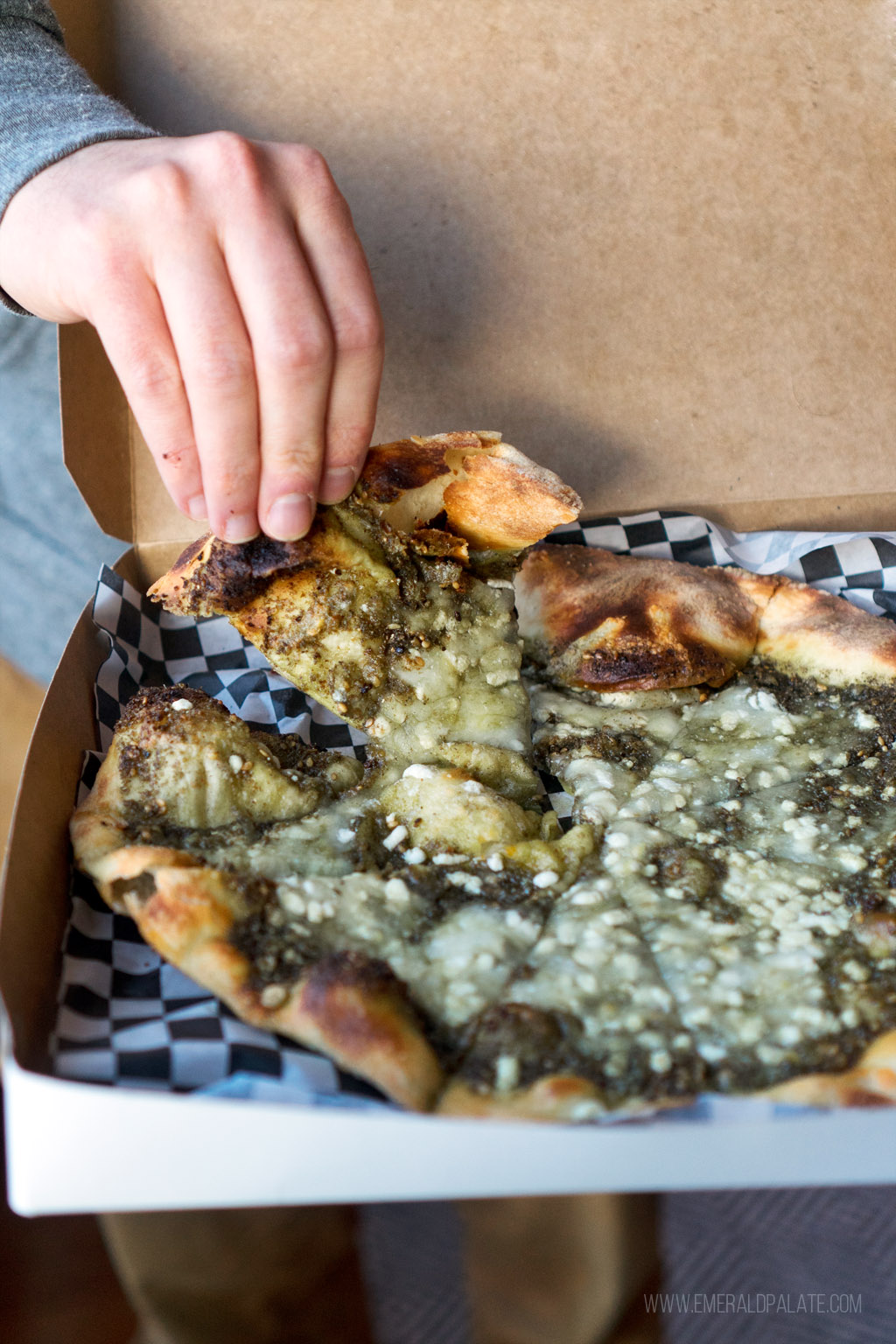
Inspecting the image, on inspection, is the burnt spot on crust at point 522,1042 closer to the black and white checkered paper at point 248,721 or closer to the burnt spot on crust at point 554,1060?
the burnt spot on crust at point 554,1060

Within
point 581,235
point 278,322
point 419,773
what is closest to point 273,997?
point 419,773

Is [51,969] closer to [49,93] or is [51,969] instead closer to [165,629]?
[165,629]

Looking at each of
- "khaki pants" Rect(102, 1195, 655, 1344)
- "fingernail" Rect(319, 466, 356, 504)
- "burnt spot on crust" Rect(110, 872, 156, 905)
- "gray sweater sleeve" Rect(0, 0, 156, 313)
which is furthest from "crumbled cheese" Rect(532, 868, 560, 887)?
"gray sweater sleeve" Rect(0, 0, 156, 313)

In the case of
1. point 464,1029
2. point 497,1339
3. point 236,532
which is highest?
point 236,532

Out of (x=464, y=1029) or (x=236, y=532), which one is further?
(x=236, y=532)

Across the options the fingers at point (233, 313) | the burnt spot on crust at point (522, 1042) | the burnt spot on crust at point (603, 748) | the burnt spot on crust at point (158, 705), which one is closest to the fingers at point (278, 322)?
the fingers at point (233, 313)

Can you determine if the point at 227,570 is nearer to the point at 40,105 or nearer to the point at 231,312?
the point at 231,312

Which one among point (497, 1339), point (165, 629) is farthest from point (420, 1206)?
point (165, 629)
